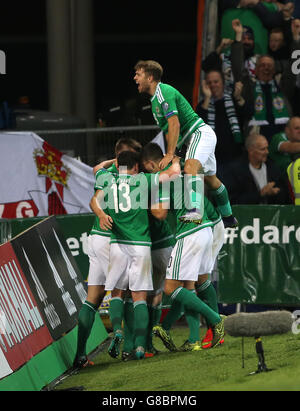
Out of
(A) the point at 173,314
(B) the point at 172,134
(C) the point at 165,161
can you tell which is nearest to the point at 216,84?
(B) the point at 172,134

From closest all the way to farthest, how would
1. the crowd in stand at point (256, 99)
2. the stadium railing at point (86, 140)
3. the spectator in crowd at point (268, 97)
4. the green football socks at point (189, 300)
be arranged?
1. the green football socks at point (189, 300)
2. the crowd in stand at point (256, 99)
3. the spectator in crowd at point (268, 97)
4. the stadium railing at point (86, 140)

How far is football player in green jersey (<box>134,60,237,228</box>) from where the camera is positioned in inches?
357

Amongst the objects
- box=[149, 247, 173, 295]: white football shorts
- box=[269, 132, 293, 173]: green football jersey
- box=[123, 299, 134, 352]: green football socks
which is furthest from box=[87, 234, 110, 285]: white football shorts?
box=[269, 132, 293, 173]: green football jersey

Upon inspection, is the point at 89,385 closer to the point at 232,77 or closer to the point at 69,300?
the point at 69,300

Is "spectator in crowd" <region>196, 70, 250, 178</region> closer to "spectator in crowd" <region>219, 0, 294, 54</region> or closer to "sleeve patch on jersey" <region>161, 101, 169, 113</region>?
"spectator in crowd" <region>219, 0, 294, 54</region>

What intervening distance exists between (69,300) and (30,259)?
136 centimetres

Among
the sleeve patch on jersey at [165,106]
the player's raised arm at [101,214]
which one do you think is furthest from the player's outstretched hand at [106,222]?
the sleeve patch on jersey at [165,106]

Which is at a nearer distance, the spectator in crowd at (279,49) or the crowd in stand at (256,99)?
the crowd in stand at (256,99)

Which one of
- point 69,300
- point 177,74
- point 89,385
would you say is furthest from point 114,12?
point 89,385

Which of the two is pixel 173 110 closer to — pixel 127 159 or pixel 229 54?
pixel 127 159

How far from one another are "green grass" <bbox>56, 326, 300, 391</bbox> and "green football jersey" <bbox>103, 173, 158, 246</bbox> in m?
1.17

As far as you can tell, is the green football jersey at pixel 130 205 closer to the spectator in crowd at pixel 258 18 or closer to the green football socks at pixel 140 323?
the green football socks at pixel 140 323

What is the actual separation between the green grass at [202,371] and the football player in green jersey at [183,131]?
1.33m

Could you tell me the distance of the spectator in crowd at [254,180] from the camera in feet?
41.0
